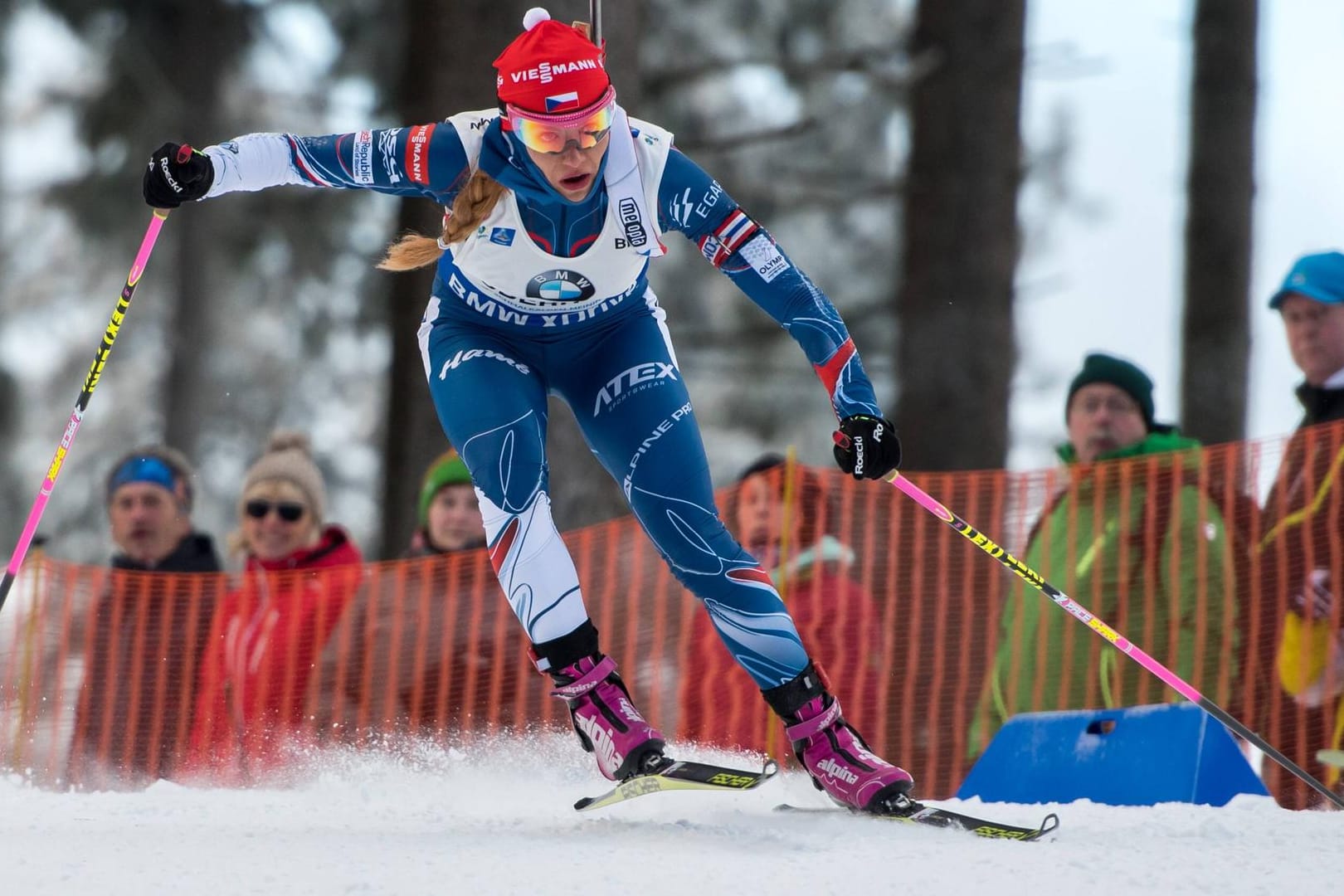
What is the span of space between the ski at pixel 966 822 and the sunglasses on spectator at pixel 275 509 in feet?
8.72

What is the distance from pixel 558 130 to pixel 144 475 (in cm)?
273

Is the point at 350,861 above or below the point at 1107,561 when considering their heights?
below

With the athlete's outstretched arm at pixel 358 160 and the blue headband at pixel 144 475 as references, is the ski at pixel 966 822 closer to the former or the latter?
the athlete's outstretched arm at pixel 358 160

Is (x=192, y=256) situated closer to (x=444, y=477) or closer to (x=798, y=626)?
(x=444, y=477)

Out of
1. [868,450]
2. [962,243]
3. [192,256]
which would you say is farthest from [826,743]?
[192,256]

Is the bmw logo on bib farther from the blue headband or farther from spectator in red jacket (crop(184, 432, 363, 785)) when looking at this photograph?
the blue headband

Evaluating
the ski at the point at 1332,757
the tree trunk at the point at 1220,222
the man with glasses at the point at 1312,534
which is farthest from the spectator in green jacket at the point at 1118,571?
the tree trunk at the point at 1220,222

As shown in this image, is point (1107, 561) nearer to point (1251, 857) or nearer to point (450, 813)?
point (1251, 857)

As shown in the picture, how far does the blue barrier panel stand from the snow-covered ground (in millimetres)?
228

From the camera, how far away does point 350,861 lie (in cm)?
307

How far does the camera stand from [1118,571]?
16.0 feet

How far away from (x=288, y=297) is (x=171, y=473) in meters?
9.13

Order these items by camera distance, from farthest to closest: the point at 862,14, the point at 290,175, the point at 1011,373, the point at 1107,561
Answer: the point at 862,14, the point at 1011,373, the point at 1107,561, the point at 290,175

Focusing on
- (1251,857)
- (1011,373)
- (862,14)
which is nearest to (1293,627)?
(1251,857)
